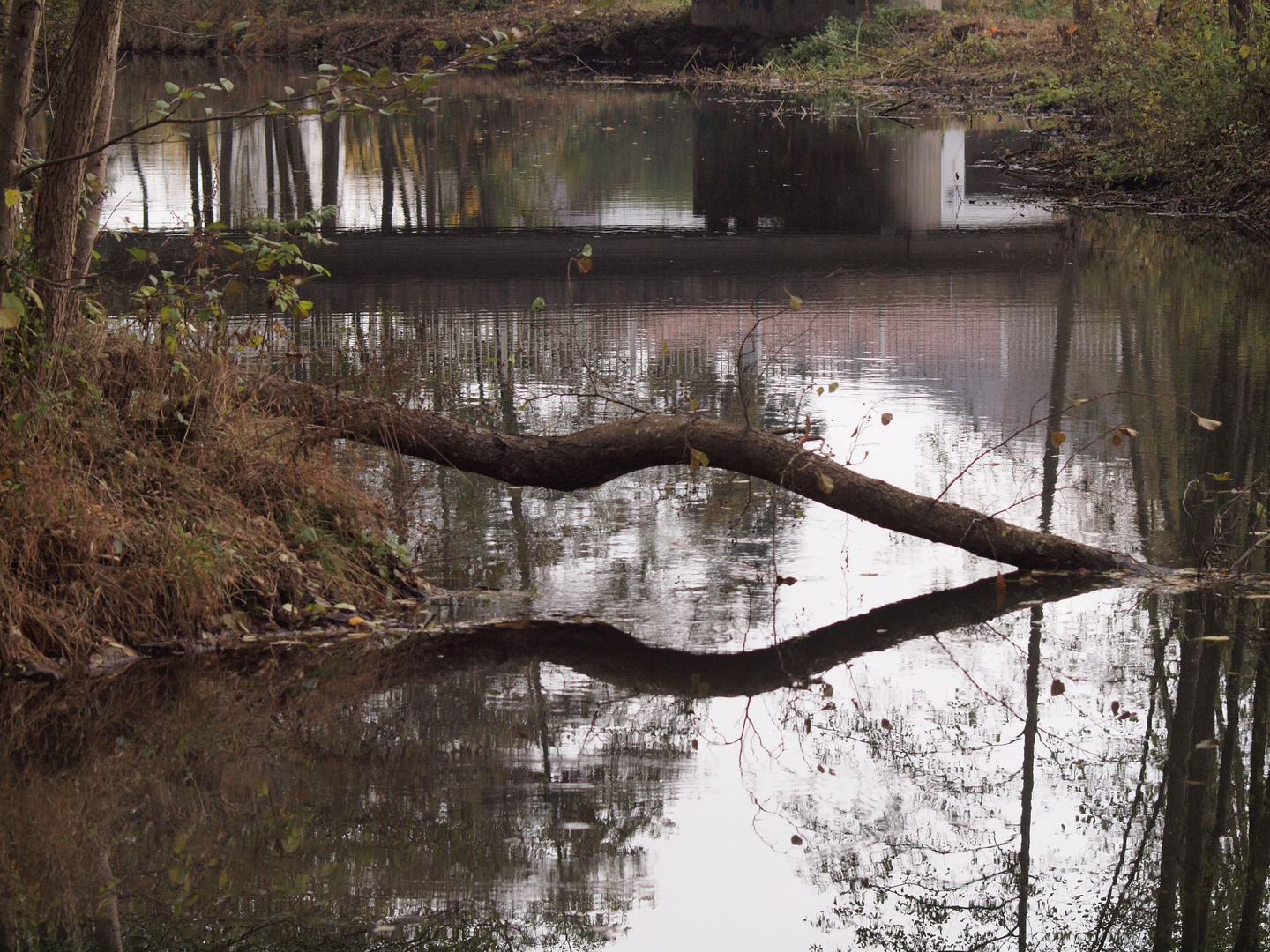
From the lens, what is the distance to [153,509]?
6.25 metres

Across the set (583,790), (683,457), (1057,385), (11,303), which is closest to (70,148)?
(11,303)

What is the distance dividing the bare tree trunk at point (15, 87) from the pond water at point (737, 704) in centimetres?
81

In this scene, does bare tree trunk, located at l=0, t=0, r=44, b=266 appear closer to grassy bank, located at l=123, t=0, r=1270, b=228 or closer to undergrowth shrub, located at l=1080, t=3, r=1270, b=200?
grassy bank, located at l=123, t=0, r=1270, b=228

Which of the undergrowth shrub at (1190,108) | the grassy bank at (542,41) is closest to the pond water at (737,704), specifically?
the undergrowth shrub at (1190,108)

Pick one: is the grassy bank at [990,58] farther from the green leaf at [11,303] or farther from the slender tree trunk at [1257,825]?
the slender tree trunk at [1257,825]

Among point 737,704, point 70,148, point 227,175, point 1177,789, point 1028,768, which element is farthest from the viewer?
point 227,175

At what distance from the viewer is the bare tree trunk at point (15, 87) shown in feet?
19.7

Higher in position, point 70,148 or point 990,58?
point 990,58

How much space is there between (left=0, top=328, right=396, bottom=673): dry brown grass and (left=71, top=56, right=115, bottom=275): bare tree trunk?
35 centimetres

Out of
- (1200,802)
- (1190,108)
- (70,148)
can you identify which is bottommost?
(1200,802)

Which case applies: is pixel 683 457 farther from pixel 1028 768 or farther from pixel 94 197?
pixel 94 197

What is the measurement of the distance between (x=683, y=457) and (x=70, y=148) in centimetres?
310

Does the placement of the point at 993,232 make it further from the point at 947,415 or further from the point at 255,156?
the point at 255,156

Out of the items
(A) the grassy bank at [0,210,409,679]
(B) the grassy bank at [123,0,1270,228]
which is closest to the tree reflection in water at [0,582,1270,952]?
(A) the grassy bank at [0,210,409,679]
